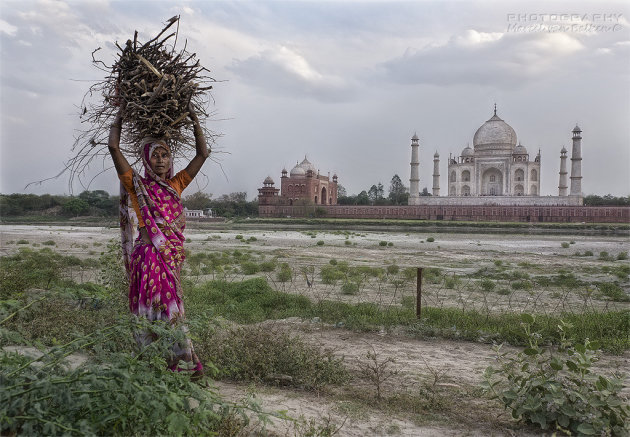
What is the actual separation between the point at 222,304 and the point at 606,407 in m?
4.96

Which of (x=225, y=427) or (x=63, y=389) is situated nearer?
(x=63, y=389)

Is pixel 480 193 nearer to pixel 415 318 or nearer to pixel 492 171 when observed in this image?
pixel 492 171

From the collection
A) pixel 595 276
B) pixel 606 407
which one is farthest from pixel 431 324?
pixel 595 276

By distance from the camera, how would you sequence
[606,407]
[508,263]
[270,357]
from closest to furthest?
[606,407] → [270,357] → [508,263]

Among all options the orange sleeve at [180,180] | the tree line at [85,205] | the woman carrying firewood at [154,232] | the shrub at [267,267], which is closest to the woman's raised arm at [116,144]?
the woman carrying firewood at [154,232]

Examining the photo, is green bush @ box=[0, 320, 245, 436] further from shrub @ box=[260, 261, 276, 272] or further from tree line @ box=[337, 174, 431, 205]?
tree line @ box=[337, 174, 431, 205]

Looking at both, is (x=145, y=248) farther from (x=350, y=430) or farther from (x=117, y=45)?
(x=350, y=430)

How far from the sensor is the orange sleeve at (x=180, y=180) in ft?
11.2

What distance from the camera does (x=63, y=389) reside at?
189cm

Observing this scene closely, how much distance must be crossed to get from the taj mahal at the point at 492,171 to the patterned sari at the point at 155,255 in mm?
48950

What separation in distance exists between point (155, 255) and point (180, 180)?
583 millimetres

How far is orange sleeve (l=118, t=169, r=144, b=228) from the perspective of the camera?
10.5ft

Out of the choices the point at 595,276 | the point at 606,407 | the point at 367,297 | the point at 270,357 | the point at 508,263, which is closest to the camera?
the point at 606,407

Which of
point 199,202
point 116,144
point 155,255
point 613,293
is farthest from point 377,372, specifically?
point 199,202
